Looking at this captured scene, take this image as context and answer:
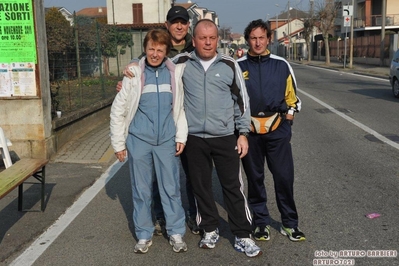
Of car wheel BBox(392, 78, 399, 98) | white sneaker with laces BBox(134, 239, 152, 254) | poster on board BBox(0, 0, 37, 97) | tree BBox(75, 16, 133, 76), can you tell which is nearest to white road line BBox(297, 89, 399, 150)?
car wheel BBox(392, 78, 399, 98)

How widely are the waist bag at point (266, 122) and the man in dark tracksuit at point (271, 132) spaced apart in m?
0.03

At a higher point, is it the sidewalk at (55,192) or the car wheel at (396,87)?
the car wheel at (396,87)

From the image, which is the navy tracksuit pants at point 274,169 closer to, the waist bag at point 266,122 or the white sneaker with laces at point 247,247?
the waist bag at point 266,122

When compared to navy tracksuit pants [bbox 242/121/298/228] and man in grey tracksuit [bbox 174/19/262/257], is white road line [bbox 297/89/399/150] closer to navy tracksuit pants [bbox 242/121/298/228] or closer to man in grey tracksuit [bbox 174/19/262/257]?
navy tracksuit pants [bbox 242/121/298/228]

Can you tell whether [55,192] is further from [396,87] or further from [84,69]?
[396,87]

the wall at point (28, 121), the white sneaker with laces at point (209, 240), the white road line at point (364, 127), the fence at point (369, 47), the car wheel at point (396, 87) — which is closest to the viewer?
the white sneaker with laces at point (209, 240)

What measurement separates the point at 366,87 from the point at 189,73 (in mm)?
17398

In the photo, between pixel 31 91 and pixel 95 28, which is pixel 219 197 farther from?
pixel 95 28

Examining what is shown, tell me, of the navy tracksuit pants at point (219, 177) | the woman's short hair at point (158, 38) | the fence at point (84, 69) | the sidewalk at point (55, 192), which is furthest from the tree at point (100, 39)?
the navy tracksuit pants at point (219, 177)


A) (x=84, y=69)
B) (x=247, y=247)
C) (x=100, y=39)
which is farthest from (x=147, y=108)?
(x=100, y=39)

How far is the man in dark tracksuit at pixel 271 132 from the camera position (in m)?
4.20

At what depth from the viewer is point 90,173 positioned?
7168mm

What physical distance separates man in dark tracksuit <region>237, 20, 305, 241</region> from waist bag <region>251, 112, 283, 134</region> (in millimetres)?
30

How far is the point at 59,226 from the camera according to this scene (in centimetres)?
502
